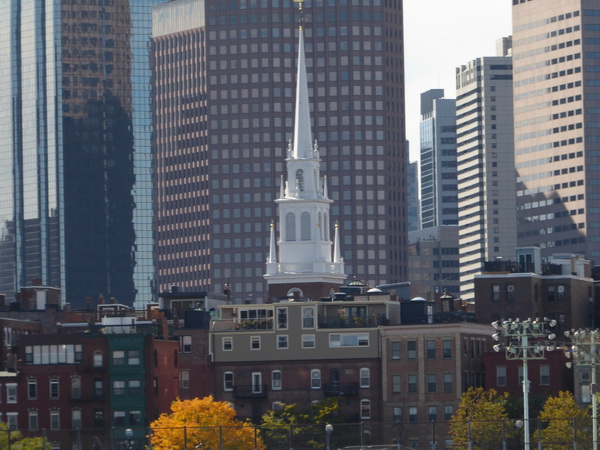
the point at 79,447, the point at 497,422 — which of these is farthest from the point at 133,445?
the point at 497,422

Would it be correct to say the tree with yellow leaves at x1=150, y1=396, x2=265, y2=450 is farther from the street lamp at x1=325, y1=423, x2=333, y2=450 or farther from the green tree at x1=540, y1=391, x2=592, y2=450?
the green tree at x1=540, y1=391, x2=592, y2=450

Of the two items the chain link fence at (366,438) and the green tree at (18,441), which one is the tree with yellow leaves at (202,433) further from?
the green tree at (18,441)

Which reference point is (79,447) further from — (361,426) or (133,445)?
(361,426)

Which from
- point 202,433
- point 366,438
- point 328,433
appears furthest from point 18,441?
point 366,438

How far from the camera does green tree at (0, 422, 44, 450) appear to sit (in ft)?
605

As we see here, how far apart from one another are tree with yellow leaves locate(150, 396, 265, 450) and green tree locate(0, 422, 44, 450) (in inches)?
358

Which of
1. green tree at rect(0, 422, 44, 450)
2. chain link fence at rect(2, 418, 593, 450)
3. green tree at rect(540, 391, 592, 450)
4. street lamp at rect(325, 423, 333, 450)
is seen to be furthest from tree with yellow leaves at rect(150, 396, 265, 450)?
green tree at rect(540, 391, 592, 450)

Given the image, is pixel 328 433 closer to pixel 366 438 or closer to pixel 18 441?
pixel 366 438

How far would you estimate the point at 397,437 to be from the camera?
199000 millimetres

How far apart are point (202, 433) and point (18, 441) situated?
14678 mm

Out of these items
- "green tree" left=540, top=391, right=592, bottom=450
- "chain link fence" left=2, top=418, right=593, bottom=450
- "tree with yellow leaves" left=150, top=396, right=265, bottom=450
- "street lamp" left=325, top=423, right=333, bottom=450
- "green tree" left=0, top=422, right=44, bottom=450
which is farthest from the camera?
"tree with yellow leaves" left=150, top=396, right=265, bottom=450

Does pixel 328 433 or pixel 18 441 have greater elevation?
pixel 328 433

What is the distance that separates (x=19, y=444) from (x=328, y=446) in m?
23.8

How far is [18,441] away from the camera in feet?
616
